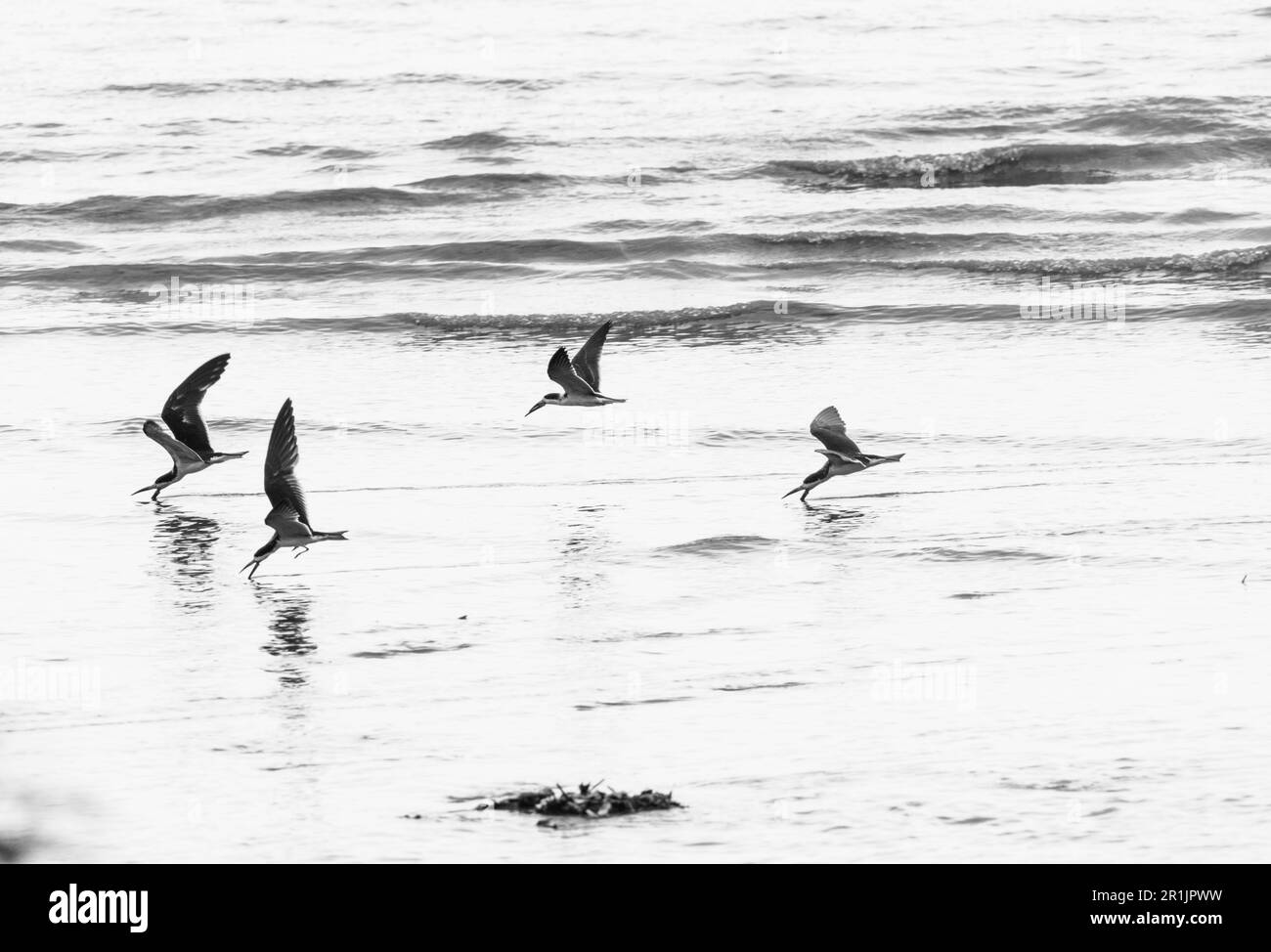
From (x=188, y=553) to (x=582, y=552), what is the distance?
6.42 ft

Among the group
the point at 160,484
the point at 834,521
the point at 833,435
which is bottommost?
the point at 834,521

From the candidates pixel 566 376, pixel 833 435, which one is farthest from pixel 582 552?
pixel 566 376

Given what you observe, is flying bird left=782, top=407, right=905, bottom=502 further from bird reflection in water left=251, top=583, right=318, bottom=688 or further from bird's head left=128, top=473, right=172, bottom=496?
bird's head left=128, top=473, right=172, bottom=496

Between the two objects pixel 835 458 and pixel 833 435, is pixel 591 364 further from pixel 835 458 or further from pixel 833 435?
pixel 835 458

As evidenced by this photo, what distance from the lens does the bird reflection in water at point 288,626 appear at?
7551mm

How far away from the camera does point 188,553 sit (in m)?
9.70

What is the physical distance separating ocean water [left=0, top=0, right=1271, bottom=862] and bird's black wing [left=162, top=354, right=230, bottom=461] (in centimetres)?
31

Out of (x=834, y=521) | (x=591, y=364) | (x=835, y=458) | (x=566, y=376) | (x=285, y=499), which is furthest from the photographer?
(x=591, y=364)

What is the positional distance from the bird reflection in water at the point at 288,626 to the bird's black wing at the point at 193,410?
2212mm

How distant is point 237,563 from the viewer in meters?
9.50

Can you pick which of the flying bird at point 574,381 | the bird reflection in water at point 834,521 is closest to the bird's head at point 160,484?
the flying bird at point 574,381

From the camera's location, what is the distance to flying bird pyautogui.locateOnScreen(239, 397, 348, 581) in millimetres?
8945

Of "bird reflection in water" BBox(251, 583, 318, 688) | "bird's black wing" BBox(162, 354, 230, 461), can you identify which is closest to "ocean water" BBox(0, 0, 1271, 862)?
"bird reflection in water" BBox(251, 583, 318, 688)

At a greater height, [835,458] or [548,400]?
[548,400]
